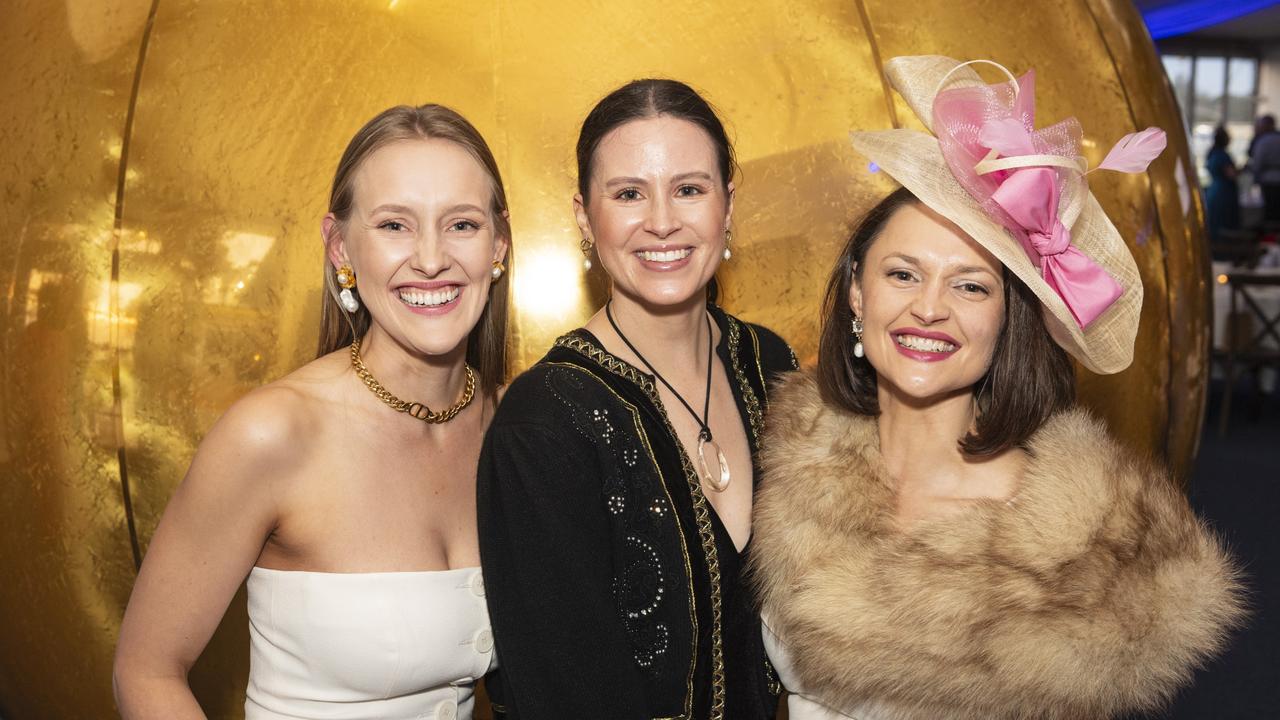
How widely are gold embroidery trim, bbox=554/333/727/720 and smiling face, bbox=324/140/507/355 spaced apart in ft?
0.59

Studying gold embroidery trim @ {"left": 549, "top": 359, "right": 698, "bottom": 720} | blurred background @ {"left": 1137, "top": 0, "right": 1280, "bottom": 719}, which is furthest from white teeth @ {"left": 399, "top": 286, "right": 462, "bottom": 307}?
blurred background @ {"left": 1137, "top": 0, "right": 1280, "bottom": 719}

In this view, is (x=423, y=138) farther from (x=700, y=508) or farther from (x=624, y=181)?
(x=700, y=508)

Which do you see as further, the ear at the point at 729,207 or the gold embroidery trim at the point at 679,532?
the ear at the point at 729,207

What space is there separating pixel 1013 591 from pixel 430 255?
0.98m

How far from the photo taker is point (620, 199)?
1765 millimetres

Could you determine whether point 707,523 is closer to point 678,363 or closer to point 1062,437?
point 678,363

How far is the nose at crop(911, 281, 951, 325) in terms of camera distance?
1.67 meters

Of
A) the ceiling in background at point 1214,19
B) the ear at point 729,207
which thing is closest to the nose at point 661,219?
the ear at point 729,207

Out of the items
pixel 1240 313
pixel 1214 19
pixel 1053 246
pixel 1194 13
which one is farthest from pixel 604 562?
pixel 1214 19

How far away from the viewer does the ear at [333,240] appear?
180 cm

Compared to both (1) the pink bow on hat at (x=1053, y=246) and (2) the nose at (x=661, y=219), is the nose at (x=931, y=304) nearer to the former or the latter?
(1) the pink bow on hat at (x=1053, y=246)

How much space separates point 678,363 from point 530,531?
1.41 feet

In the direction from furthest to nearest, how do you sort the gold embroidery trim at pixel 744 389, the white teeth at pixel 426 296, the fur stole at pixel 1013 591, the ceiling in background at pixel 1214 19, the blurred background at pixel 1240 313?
1. the ceiling in background at pixel 1214 19
2. the blurred background at pixel 1240 313
3. the gold embroidery trim at pixel 744 389
4. the white teeth at pixel 426 296
5. the fur stole at pixel 1013 591

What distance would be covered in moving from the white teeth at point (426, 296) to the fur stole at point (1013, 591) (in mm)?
602
